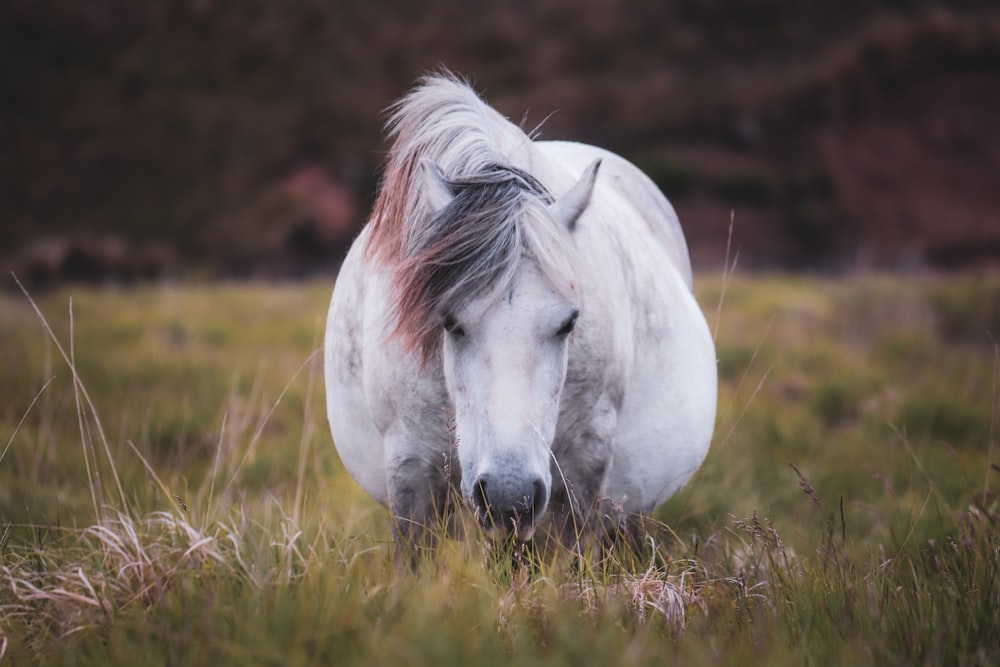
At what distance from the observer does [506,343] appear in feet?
7.23

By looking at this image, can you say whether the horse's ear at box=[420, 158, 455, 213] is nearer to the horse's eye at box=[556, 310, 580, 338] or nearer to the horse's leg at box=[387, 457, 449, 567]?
the horse's eye at box=[556, 310, 580, 338]

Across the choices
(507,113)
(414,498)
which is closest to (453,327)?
(414,498)

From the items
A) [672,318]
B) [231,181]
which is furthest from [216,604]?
[231,181]

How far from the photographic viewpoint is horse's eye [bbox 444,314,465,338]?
229cm

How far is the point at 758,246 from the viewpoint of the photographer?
18.2m

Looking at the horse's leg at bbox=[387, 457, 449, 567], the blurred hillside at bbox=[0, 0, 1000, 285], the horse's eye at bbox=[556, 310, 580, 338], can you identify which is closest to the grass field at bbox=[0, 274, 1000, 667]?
the horse's leg at bbox=[387, 457, 449, 567]

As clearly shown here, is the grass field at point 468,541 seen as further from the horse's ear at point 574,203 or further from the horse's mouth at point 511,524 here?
the horse's ear at point 574,203

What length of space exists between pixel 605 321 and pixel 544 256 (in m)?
0.44

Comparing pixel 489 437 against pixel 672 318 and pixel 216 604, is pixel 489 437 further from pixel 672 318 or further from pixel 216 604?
pixel 672 318

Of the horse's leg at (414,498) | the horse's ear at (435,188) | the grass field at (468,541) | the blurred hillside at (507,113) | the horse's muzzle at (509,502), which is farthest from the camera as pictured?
the blurred hillside at (507,113)

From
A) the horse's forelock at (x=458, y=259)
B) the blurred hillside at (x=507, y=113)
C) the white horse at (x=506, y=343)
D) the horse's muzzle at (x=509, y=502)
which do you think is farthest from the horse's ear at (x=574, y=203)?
the blurred hillside at (x=507, y=113)

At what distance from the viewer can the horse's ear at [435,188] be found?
2.41 meters

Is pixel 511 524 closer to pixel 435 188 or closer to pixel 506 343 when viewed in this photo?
pixel 506 343

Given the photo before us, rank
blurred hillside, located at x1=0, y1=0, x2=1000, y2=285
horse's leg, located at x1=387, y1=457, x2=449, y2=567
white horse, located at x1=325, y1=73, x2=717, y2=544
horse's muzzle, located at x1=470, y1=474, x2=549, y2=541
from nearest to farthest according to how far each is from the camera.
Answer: horse's muzzle, located at x1=470, y1=474, x2=549, y2=541
white horse, located at x1=325, y1=73, x2=717, y2=544
horse's leg, located at x1=387, y1=457, x2=449, y2=567
blurred hillside, located at x1=0, y1=0, x2=1000, y2=285
